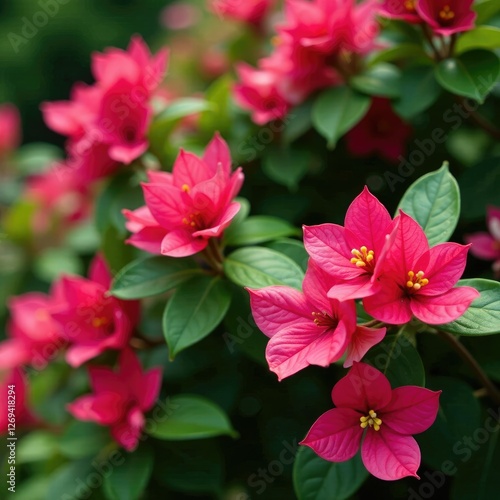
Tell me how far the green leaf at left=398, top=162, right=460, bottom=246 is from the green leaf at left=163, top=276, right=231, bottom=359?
25 cm

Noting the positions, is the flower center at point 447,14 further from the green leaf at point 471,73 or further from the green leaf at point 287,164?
the green leaf at point 287,164

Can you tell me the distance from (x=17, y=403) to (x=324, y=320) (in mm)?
674

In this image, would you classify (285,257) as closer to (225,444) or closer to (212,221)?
(212,221)

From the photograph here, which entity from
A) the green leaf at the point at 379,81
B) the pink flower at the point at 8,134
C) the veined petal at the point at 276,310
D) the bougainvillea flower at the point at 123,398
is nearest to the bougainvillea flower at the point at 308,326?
the veined petal at the point at 276,310

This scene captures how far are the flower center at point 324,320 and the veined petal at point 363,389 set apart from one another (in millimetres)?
55

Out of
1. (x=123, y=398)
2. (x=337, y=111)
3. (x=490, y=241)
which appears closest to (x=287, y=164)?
(x=337, y=111)

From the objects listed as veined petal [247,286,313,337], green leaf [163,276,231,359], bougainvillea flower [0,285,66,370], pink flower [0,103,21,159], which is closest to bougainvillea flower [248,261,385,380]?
veined petal [247,286,313,337]

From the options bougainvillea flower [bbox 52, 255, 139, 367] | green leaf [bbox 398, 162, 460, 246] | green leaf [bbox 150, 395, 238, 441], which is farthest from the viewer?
bougainvillea flower [bbox 52, 255, 139, 367]

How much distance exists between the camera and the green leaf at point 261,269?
0.74 metres

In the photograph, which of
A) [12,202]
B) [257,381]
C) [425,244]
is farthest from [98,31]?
[425,244]

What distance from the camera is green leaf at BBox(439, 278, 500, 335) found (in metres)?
0.63

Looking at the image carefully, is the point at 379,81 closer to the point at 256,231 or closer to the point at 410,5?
the point at 410,5

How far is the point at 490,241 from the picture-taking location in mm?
890

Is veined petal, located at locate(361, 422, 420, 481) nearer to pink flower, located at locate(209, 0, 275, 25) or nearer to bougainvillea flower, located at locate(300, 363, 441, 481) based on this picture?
bougainvillea flower, located at locate(300, 363, 441, 481)
